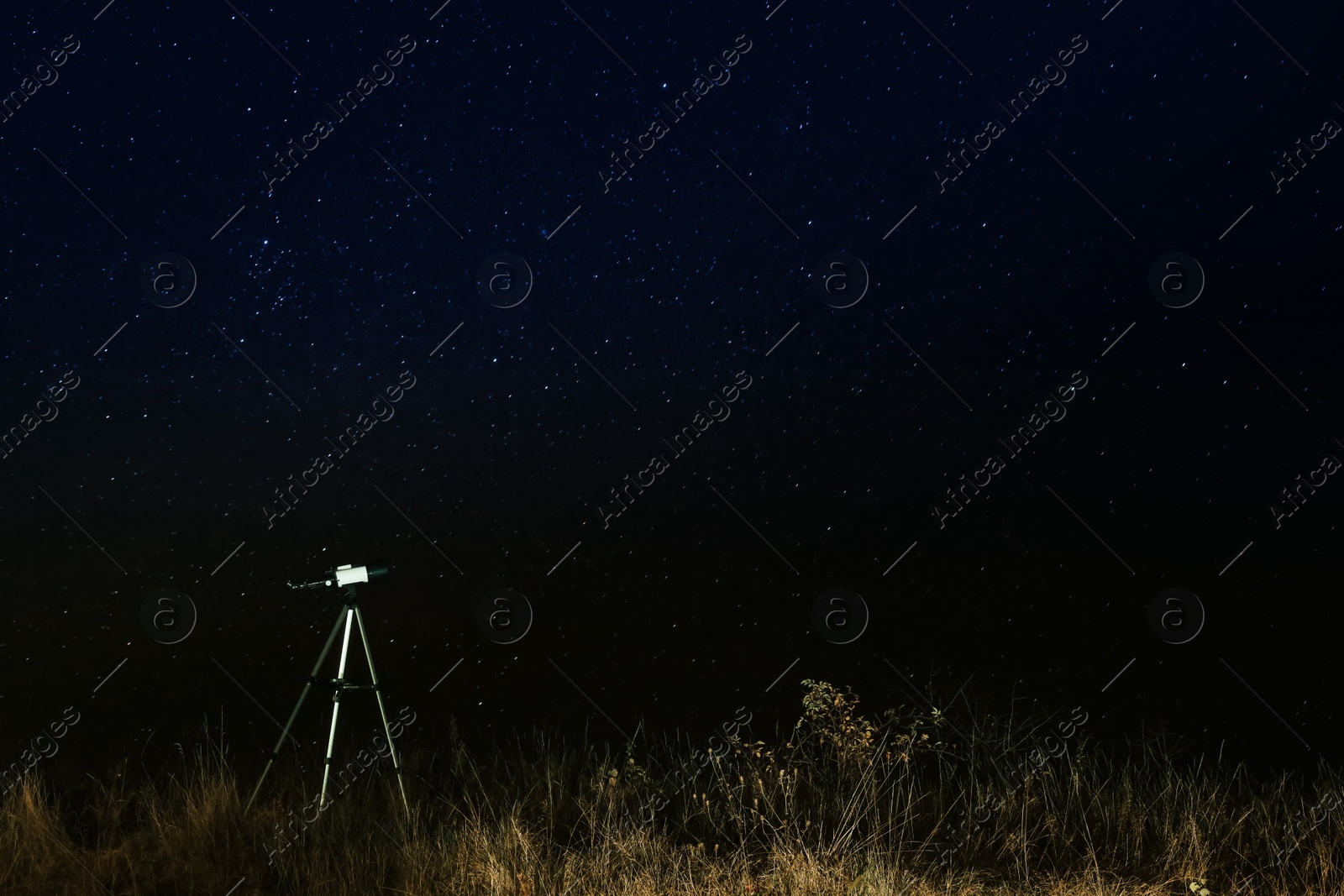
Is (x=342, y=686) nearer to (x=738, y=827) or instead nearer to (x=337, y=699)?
(x=337, y=699)

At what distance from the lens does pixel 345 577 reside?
16.5 feet

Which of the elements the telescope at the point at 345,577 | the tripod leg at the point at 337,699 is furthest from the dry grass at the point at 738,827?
the telescope at the point at 345,577

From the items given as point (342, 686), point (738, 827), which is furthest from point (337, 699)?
point (738, 827)

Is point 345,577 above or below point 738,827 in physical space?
above

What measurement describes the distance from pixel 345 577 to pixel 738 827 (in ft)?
7.51

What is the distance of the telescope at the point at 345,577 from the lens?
5.00m

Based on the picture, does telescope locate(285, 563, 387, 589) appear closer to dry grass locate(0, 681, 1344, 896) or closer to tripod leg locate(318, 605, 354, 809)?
tripod leg locate(318, 605, 354, 809)

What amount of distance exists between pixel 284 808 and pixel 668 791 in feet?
6.70

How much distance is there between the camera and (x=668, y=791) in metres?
5.23

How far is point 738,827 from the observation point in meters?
4.65

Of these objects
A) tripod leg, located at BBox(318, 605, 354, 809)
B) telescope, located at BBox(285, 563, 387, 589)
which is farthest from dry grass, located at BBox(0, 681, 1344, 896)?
telescope, located at BBox(285, 563, 387, 589)

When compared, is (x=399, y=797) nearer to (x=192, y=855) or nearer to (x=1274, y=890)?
(x=192, y=855)

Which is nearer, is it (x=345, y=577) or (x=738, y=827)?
(x=738, y=827)

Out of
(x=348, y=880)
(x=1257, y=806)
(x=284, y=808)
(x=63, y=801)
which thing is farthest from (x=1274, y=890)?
(x=63, y=801)
